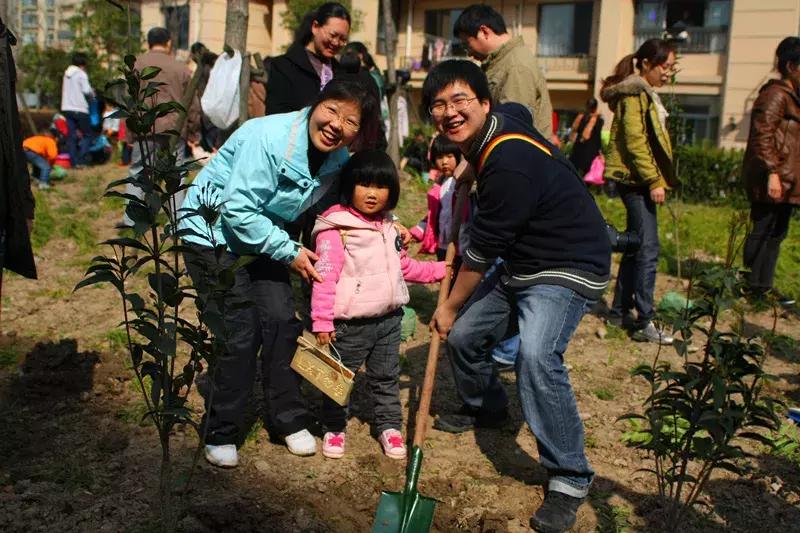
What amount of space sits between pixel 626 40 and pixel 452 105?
20.6 meters

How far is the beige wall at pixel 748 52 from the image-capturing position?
1861cm

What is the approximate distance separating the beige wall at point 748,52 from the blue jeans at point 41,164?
1601 centimetres

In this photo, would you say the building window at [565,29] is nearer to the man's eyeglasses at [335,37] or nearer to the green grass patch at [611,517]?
the man's eyeglasses at [335,37]

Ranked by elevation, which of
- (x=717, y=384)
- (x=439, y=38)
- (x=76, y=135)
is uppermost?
(x=439, y=38)

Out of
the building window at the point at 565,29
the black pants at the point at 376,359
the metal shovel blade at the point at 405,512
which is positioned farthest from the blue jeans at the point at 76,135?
the building window at the point at 565,29

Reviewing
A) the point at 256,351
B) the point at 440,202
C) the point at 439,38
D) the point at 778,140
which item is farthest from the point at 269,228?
the point at 439,38

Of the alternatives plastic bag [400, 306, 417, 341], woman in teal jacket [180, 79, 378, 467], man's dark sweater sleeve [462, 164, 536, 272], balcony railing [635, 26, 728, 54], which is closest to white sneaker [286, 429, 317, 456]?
woman in teal jacket [180, 79, 378, 467]

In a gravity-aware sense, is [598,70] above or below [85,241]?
above

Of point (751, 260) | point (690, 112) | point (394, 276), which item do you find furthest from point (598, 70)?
point (394, 276)

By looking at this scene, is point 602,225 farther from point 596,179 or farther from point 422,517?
point 596,179

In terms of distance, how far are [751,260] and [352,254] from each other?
3882 millimetres

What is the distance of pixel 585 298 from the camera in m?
2.98

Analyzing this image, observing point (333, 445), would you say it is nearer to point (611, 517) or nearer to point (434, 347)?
point (434, 347)

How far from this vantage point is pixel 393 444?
353cm
